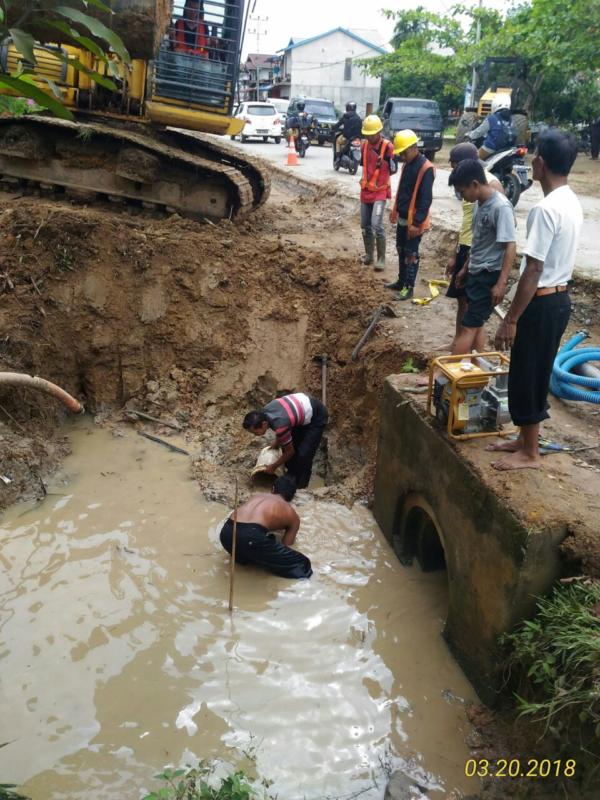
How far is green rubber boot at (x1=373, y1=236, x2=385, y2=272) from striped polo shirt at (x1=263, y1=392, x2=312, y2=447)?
2.85 m

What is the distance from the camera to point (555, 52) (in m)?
18.5

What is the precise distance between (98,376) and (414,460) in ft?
15.9

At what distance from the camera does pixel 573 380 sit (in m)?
5.43

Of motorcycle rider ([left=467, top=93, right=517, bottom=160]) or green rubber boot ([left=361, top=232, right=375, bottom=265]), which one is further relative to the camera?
motorcycle rider ([left=467, top=93, right=517, bottom=160])

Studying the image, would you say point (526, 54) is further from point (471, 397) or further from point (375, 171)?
point (471, 397)

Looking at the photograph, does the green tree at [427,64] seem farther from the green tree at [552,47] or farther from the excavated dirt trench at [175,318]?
the excavated dirt trench at [175,318]

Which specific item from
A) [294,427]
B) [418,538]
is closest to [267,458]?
[294,427]

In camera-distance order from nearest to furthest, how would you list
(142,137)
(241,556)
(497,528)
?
(497,528) < (241,556) < (142,137)

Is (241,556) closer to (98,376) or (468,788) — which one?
(468,788)

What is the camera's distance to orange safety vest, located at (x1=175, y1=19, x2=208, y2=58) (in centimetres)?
893

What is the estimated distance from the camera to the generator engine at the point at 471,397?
14.3 ft

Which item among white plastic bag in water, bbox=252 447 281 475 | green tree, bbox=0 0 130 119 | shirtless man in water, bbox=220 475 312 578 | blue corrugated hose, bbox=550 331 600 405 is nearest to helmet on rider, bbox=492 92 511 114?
blue corrugated hose, bbox=550 331 600 405

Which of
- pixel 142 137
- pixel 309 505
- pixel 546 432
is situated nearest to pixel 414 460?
pixel 546 432

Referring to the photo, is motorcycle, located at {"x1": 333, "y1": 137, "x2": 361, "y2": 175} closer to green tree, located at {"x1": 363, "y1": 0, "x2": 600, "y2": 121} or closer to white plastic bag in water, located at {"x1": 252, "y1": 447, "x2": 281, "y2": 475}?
green tree, located at {"x1": 363, "y1": 0, "x2": 600, "y2": 121}
